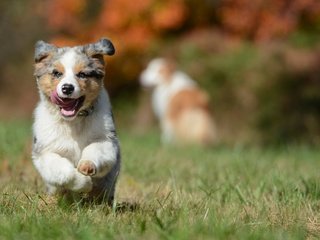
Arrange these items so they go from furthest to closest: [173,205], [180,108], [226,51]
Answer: [226,51] → [180,108] → [173,205]

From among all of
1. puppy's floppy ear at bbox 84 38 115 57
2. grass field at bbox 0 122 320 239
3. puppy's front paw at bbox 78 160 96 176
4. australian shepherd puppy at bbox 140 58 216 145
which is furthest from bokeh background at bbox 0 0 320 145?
puppy's front paw at bbox 78 160 96 176

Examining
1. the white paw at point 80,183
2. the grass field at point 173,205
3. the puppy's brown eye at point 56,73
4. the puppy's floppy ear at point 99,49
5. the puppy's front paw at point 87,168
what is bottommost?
the grass field at point 173,205

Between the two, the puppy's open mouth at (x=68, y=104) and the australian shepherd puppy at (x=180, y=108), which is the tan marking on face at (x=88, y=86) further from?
the australian shepherd puppy at (x=180, y=108)

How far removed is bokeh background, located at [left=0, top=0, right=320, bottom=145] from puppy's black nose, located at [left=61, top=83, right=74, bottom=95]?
12.1m

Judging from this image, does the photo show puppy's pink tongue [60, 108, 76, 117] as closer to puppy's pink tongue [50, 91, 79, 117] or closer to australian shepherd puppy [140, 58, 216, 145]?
puppy's pink tongue [50, 91, 79, 117]

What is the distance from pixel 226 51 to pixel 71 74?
14.4 meters

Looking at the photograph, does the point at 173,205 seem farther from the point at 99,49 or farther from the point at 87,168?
the point at 99,49

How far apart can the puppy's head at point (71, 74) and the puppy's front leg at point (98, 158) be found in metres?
0.34

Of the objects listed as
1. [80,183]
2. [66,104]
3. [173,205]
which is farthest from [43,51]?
[173,205]

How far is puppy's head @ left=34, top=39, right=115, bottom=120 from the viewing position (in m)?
5.45

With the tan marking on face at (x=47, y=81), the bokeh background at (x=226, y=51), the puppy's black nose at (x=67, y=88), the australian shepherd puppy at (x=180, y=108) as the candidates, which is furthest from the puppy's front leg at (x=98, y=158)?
the bokeh background at (x=226, y=51)

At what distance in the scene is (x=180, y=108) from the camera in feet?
48.2

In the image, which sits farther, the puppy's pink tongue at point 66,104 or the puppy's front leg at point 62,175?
the puppy's pink tongue at point 66,104

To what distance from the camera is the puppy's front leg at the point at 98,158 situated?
5.15 metres
